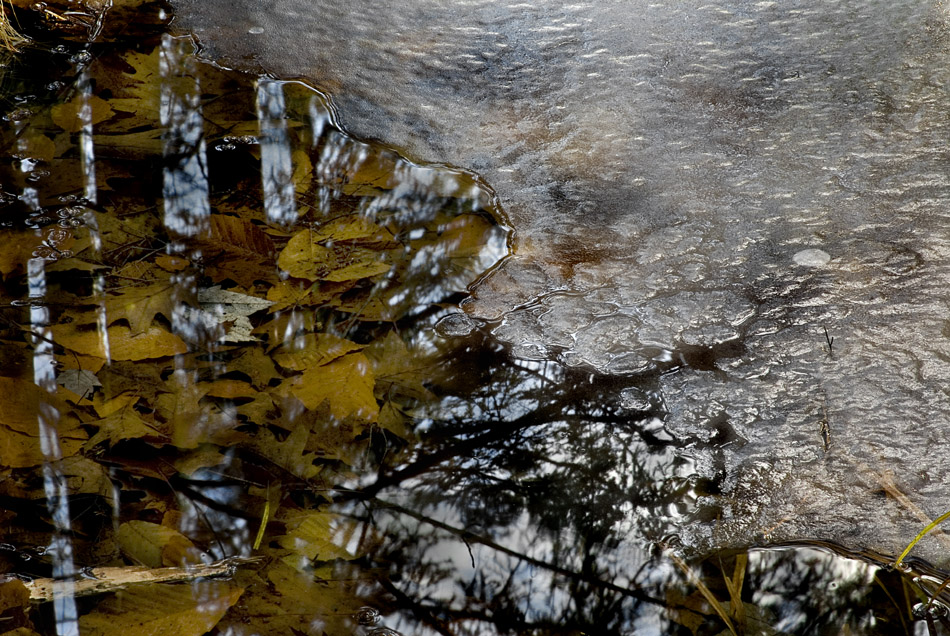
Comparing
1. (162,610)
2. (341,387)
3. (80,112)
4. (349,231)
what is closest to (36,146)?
(80,112)

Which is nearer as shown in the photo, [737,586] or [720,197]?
[737,586]


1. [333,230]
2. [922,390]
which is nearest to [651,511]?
[922,390]

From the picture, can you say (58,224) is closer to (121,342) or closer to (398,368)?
(121,342)

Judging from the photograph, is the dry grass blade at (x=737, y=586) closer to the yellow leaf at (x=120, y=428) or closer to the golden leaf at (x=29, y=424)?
the yellow leaf at (x=120, y=428)

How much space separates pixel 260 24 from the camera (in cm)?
289

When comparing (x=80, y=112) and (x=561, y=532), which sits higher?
(x=80, y=112)

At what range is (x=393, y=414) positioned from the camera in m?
1.61

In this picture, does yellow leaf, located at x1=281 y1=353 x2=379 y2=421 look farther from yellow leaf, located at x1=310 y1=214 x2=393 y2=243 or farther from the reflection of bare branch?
yellow leaf, located at x1=310 y1=214 x2=393 y2=243

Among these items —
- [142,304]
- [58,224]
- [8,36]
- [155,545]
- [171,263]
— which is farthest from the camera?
[8,36]

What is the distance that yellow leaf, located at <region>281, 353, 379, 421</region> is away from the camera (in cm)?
161

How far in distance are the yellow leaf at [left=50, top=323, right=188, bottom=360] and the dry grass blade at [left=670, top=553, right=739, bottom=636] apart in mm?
1220

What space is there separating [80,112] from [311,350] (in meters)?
1.46

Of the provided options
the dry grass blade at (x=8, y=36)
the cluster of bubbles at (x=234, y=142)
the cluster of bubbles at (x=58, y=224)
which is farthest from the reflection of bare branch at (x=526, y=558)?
the dry grass blade at (x=8, y=36)

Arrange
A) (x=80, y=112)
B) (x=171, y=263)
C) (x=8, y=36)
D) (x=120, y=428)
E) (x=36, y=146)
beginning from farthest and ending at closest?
1. (x=8, y=36)
2. (x=80, y=112)
3. (x=36, y=146)
4. (x=171, y=263)
5. (x=120, y=428)
